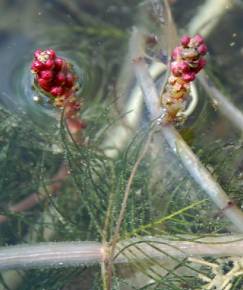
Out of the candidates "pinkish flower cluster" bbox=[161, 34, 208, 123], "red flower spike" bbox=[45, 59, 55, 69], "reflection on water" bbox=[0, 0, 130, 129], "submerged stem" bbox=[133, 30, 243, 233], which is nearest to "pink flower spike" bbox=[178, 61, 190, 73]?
"pinkish flower cluster" bbox=[161, 34, 208, 123]

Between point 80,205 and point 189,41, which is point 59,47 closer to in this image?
point 80,205

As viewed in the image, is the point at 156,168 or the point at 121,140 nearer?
the point at 156,168

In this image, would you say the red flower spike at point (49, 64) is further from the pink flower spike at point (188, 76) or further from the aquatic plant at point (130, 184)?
the pink flower spike at point (188, 76)

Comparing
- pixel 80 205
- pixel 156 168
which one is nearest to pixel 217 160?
pixel 156 168

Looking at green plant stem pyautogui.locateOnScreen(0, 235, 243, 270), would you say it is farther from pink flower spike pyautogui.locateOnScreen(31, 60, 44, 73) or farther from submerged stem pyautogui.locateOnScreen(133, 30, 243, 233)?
pink flower spike pyautogui.locateOnScreen(31, 60, 44, 73)

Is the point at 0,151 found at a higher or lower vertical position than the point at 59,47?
lower

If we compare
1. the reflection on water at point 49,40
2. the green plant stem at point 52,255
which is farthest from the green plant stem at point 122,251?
the reflection on water at point 49,40

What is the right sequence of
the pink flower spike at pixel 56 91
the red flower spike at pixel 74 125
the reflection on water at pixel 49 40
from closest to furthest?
the pink flower spike at pixel 56 91, the red flower spike at pixel 74 125, the reflection on water at pixel 49 40
